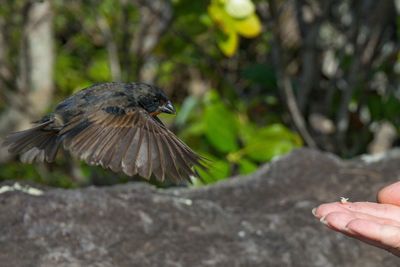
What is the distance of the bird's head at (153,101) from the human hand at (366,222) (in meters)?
1.06

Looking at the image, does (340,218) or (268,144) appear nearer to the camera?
(340,218)

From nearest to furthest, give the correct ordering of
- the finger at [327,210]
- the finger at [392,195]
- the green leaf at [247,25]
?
the finger at [327,210] → the finger at [392,195] → the green leaf at [247,25]

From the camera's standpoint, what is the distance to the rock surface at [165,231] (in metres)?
2.88

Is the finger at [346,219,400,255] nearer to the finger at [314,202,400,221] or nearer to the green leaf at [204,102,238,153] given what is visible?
the finger at [314,202,400,221]

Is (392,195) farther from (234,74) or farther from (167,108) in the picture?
(234,74)

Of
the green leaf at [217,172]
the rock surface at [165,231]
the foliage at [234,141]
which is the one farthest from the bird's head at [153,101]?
→ the foliage at [234,141]

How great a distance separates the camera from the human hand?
7.13 feet

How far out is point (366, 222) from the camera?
2180mm

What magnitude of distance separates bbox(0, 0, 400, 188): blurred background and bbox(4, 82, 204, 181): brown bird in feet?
3.54

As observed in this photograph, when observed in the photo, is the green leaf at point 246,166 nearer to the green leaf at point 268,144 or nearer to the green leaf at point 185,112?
the green leaf at point 268,144

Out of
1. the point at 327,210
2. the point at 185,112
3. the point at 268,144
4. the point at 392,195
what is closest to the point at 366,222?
the point at 327,210

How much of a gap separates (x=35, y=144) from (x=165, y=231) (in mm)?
770

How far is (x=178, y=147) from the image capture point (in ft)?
9.34

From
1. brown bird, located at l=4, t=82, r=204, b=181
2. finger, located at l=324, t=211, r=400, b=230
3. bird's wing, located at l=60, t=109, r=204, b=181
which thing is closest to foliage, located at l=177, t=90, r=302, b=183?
brown bird, located at l=4, t=82, r=204, b=181
